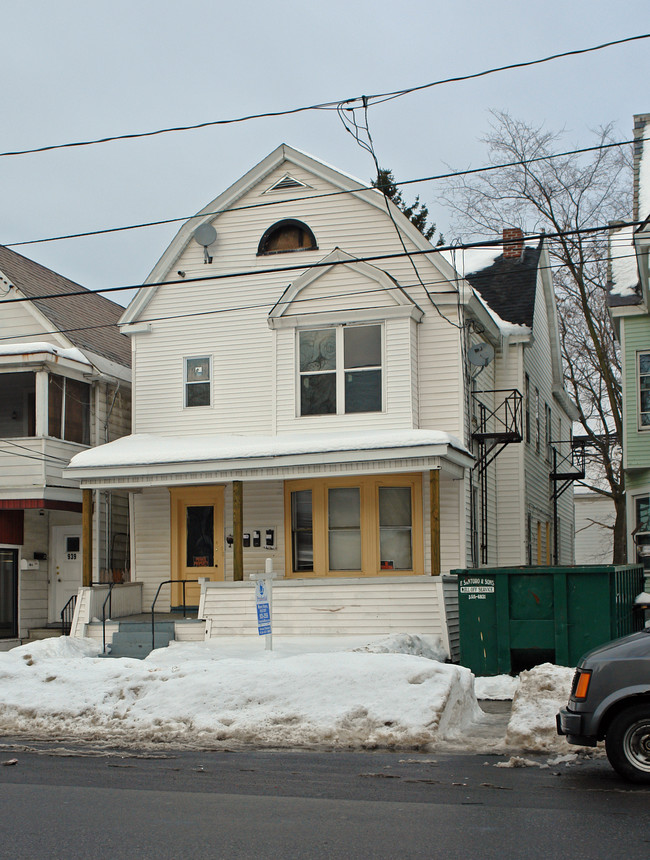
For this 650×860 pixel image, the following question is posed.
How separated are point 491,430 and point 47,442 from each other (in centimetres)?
944

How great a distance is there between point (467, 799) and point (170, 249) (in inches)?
624

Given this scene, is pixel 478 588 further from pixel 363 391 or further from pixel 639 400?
pixel 639 400

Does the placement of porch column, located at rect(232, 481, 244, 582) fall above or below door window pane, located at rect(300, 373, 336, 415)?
below

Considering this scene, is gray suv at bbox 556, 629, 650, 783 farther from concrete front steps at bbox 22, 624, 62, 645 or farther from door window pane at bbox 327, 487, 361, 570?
concrete front steps at bbox 22, 624, 62, 645

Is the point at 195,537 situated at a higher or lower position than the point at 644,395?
lower

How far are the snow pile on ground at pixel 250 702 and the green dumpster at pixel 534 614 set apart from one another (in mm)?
3259

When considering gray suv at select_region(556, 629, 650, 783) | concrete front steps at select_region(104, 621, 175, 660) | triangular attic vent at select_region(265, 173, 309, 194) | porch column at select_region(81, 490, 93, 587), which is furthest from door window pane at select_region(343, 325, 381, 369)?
gray suv at select_region(556, 629, 650, 783)

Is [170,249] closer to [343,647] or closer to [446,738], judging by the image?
[343,647]

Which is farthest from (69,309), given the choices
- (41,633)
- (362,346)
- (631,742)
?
(631,742)

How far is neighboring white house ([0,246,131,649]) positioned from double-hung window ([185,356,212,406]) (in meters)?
2.15

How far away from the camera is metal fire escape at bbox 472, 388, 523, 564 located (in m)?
20.7

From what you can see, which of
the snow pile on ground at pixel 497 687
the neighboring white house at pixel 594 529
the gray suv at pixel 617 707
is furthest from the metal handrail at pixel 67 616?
the neighboring white house at pixel 594 529

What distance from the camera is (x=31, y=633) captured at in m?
21.4

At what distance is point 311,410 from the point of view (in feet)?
65.4
